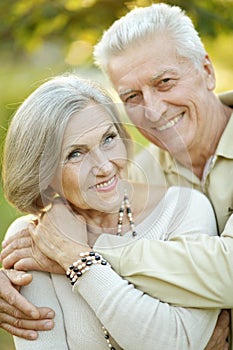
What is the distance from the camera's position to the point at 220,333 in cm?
264

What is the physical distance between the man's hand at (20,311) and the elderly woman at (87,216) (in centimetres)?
4

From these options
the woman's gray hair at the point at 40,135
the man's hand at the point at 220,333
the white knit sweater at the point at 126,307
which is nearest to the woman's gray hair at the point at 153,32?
the woman's gray hair at the point at 40,135

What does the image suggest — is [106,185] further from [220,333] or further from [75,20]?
[75,20]

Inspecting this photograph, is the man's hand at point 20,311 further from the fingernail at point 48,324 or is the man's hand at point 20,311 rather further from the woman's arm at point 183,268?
the woman's arm at point 183,268

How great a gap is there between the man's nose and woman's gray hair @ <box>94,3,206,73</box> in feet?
0.63

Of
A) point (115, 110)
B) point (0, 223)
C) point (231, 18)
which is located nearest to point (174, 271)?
point (115, 110)

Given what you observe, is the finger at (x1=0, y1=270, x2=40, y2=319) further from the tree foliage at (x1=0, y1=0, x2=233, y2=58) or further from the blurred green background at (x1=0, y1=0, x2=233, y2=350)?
the tree foliage at (x1=0, y1=0, x2=233, y2=58)

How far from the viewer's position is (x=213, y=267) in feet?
8.00

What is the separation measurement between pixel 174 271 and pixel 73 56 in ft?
15.3

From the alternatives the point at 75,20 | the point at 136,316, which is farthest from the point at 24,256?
the point at 75,20

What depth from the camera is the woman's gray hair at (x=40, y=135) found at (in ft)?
8.41

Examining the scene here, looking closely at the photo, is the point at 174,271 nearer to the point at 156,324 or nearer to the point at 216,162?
the point at 156,324

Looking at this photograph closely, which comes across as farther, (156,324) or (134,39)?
(134,39)

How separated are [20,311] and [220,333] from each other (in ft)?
2.41
